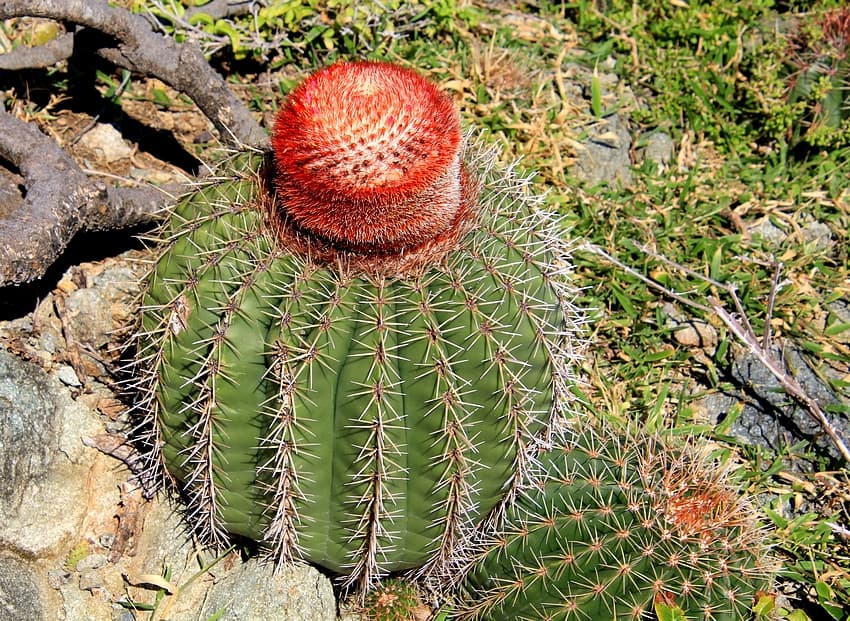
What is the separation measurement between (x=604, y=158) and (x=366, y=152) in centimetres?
255

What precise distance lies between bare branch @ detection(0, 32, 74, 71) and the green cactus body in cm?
148

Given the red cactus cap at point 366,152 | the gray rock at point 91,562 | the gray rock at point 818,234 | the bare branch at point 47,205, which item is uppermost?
the red cactus cap at point 366,152

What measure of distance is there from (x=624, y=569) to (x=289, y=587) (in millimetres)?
1013

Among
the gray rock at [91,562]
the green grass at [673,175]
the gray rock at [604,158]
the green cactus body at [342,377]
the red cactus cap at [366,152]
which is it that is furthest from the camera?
the gray rock at [604,158]

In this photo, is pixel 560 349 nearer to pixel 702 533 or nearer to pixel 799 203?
pixel 702 533

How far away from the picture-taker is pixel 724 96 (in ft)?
14.9

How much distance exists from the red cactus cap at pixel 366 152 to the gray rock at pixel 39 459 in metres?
Result: 1.18

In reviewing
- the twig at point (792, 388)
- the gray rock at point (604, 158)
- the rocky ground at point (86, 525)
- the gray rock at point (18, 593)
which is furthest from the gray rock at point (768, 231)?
the gray rock at point (18, 593)

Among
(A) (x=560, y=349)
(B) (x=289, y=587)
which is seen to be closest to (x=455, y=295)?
(A) (x=560, y=349)

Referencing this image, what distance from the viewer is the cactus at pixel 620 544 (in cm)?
231

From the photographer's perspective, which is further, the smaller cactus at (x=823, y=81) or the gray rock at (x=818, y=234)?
the smaller cactus at (x=823, y=81)

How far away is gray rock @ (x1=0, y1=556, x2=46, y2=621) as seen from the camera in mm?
2371

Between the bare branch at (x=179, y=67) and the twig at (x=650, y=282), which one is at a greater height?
the bare branch at (x=179, y=67)

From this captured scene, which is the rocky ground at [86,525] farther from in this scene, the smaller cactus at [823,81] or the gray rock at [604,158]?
the smaller cactus at [823,81]
